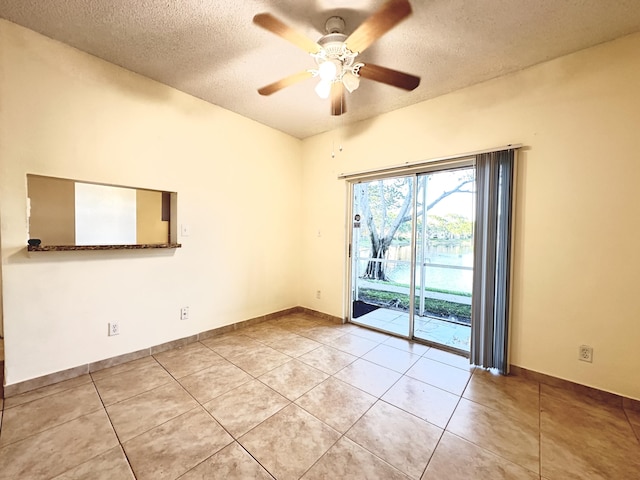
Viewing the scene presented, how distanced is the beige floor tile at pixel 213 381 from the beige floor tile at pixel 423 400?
121cm

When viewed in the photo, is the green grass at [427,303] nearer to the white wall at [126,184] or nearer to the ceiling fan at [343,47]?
the white wall at [126,184]

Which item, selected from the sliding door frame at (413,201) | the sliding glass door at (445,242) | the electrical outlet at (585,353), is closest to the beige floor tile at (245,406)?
the sliding door frame at (413,201)

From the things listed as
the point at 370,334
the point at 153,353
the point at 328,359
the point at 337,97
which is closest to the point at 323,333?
the point at 370,334

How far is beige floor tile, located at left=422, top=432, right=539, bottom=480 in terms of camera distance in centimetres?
135

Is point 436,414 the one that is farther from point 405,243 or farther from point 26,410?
point 26,410

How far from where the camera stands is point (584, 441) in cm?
159

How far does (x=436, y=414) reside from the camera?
183cm

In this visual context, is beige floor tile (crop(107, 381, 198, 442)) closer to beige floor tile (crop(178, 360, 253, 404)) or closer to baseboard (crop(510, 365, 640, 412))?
beige floor tile (crop(178, 360, 253, 404))

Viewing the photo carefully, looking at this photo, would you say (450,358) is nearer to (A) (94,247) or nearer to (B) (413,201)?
(B) (413,201)

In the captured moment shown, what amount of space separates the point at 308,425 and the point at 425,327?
2.31 metres

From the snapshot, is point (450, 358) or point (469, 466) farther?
point (450, 358)

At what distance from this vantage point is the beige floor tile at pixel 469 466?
4.42ft

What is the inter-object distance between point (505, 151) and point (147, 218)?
3492mm

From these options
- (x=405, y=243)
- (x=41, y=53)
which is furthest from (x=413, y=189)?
(x=41, y=53)
